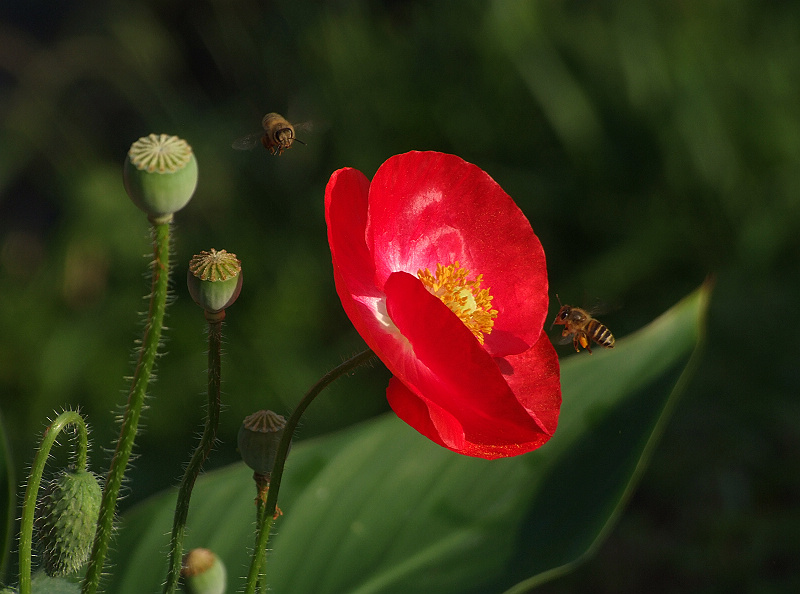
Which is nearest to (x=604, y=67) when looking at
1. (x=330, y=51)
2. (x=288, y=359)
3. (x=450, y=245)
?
(x=330, y=51)

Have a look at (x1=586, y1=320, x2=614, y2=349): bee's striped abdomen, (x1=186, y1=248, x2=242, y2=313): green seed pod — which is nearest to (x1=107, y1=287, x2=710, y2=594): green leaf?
(x1=586, y1=320, x2=614, y2=349): bee's striped abdomen

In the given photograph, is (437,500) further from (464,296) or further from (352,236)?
(352,236)

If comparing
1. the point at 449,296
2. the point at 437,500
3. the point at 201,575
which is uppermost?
the point at 449,296

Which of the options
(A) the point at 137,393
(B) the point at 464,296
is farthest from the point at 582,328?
(A) the point at 137,393

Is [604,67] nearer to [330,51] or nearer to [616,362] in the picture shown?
[330,51]

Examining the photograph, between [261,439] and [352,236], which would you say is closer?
[261,439]

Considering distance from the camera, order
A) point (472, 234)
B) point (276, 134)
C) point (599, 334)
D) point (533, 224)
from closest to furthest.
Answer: point (472, 234), point (276, 134), point (599, 334), point (533, 224)

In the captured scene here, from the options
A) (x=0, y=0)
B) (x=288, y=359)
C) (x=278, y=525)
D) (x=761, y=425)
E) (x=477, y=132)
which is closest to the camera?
(x=278, y=525)

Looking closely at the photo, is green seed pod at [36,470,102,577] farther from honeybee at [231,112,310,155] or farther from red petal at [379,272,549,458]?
honeybee at [231,112,310,155]
